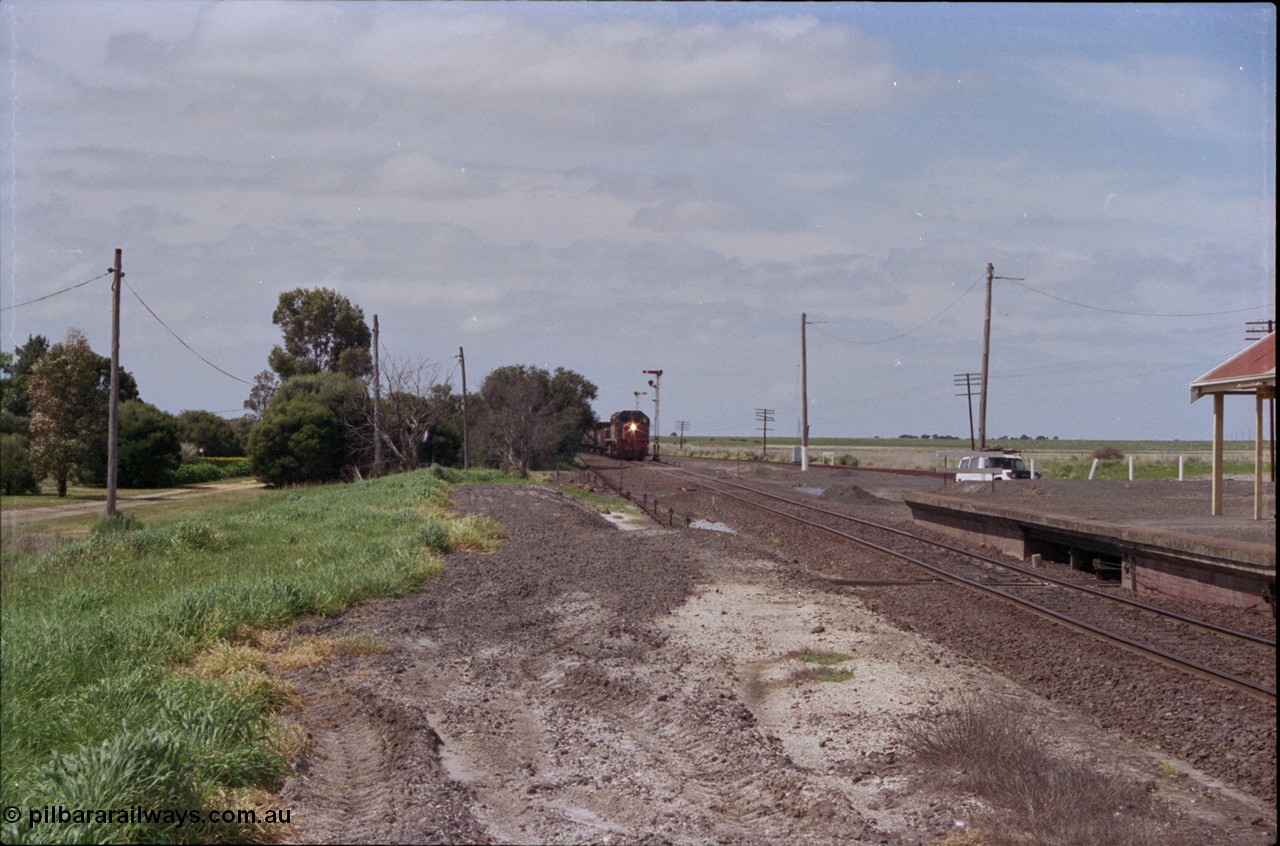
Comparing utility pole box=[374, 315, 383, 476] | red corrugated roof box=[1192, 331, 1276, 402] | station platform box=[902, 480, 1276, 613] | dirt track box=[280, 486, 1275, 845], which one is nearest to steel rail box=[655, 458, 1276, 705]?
dirt track box=[280, 486, 1275, 845]

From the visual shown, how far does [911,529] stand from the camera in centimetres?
2384

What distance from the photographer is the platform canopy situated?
581 inches

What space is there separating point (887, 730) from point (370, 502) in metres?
20.1

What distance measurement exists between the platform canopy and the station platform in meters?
1.01

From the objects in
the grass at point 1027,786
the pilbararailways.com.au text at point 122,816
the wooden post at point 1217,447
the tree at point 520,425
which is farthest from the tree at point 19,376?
the tree at point 520,425

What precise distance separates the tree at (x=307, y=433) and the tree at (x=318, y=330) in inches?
1091

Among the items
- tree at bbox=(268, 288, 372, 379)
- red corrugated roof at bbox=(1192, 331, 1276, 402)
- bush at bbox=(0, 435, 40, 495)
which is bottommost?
bush at bbox=(0, 435, 40, 495)

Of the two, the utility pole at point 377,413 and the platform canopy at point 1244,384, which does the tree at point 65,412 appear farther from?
the utility pole at point 377,413

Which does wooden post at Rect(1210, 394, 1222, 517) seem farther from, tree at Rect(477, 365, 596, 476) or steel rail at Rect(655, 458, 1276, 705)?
tree at Rect(477, 365, 596, 476)

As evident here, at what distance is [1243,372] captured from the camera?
49.3 feet

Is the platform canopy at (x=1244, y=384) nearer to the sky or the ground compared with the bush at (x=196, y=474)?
nearer to the sky

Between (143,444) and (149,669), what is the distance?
27.3ft

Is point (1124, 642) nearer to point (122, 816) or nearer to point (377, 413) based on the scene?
point (122, 816)

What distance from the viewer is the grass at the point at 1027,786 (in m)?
5.49
